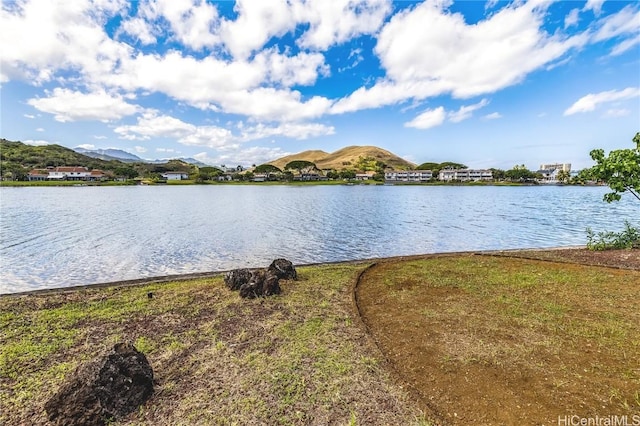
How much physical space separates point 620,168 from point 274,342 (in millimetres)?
15132

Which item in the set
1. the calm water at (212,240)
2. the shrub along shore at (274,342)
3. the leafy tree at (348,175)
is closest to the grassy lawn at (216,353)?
the shrub along shore at (274,342)

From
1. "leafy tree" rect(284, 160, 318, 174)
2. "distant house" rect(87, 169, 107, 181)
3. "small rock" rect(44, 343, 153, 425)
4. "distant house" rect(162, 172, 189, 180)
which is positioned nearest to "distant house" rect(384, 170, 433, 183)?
"leafy tree" rect(284, 160, 318, 174)

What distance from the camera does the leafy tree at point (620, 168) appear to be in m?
12.3

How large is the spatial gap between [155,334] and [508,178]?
169 metres

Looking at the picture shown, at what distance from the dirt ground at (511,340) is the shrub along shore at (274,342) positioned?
46 mm

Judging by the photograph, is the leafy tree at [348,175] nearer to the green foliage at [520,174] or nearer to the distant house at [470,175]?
the distant house at [470,175]

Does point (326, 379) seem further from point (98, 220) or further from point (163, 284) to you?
point (98, 220)

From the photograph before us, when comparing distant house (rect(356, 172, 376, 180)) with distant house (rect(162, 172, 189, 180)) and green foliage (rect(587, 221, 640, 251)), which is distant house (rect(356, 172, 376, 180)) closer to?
distant house (rect(162, 172, 189, 180))

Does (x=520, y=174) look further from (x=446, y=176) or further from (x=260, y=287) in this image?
(x=260, y=287)

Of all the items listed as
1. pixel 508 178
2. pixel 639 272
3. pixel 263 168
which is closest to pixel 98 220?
pixel 639 272

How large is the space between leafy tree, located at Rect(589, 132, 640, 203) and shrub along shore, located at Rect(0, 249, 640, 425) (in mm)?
4713

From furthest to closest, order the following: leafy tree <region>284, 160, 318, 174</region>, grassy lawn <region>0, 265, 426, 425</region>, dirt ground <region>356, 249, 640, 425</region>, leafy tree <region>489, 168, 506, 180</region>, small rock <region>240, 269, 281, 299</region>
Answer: leafy tree <region>284, 160, 318, 174</region>, leafy tree <region>489, 168, 506, 180</region>, small rock <region>240, 269, 281, 299</region>, dirt ground <region>356, 249, 640, 425</region>, grassy lawn <region>0, 265, 426, 425</region>

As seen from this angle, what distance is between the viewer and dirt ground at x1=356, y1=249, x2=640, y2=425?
412 cm

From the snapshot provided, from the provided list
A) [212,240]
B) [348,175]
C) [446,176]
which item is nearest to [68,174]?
[348,175]
